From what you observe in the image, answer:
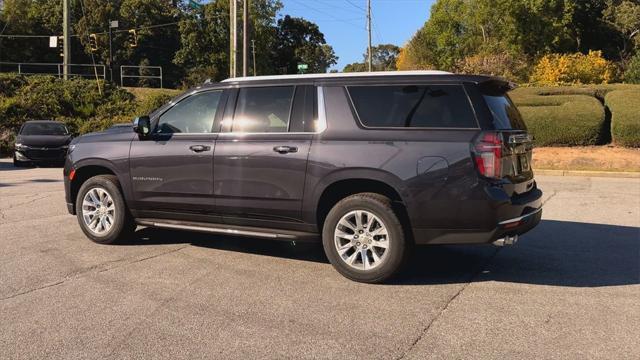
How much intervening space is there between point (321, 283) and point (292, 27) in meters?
81.0

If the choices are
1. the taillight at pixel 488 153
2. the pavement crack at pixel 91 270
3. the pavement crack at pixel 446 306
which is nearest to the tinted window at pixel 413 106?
the taillight at pixel 488 153

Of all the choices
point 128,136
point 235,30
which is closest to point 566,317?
point 128,136

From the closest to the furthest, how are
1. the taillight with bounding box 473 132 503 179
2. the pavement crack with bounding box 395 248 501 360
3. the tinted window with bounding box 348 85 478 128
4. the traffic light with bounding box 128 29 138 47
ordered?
the pavement crack with bounding box 395 248 501 360
the taillight with bounding box 473 132 503 179
the tinted window with bounding box 348 85 478 128
the traffic light with bounding box 128 29 138 47

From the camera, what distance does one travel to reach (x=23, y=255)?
645 cm

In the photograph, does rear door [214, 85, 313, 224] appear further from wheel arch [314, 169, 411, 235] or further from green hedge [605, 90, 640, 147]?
green hedge [605, 90, 640, 147]

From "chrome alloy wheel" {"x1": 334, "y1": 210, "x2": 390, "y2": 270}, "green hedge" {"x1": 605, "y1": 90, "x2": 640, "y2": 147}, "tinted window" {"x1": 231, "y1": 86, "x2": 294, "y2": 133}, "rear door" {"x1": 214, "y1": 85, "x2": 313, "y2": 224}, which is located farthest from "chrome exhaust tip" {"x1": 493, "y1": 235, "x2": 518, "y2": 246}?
"green hedge" {"x1": 605, "y1": 90, "x2": 640, "y2": 147}

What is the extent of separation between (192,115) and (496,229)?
3.47 m

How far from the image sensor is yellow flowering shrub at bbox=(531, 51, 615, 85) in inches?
1244

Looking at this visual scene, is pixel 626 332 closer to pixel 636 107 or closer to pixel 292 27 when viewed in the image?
pixel 636 107

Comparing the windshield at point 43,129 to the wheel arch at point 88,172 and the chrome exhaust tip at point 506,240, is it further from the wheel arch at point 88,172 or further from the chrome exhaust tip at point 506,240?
the chrome exhaust tip at point 506,240

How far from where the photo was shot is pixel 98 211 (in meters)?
7.03

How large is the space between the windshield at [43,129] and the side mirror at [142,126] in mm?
14640

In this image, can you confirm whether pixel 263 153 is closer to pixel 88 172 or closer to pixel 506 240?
pixel 506 240

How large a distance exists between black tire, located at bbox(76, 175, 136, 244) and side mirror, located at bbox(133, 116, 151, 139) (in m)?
0.77
